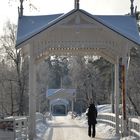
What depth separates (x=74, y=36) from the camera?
23094 mm

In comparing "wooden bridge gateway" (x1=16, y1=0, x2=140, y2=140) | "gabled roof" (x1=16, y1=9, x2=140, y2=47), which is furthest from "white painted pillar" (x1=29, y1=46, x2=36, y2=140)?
"gabled roof" (x1=16, y1=9, x2=140, y2=47)

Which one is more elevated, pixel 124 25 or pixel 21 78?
pixel 124 25

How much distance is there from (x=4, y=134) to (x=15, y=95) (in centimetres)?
3903

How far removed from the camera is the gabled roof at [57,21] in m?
21.7

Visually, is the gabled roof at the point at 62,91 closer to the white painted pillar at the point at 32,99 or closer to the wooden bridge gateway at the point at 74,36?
the wooden bridge gateway at the point at 74,36

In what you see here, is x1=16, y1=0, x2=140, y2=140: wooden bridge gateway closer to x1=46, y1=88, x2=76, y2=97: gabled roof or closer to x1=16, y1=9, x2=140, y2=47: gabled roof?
x1=16, y1=9, x2=140, y2=47: gabled roof

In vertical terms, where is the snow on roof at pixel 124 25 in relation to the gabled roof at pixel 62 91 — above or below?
above

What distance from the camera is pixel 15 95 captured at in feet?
186

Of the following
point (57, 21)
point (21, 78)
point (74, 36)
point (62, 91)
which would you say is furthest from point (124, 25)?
point (62, 91)

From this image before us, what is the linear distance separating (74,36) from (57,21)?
1767 mm

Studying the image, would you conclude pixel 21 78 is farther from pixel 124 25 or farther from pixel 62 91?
pixel 124 25

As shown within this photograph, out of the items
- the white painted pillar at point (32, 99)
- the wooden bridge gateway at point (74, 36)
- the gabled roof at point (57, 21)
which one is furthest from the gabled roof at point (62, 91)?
the white painted pillar at point (32, 99)

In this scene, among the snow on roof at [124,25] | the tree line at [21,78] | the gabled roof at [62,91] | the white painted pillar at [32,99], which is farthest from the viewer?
the gabled roof at [62,91]

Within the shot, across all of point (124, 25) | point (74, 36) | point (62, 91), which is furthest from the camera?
point (62, 91)
